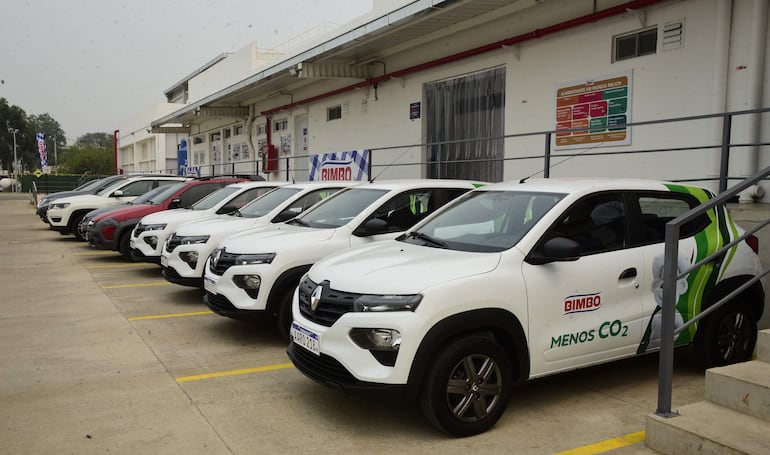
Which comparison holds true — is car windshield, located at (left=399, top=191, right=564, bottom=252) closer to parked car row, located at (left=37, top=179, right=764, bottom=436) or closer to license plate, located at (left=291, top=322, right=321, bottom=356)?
parked car row, located at (left=37, top=179, right=764, bottom=436)

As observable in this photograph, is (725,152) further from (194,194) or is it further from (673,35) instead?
(194,194)

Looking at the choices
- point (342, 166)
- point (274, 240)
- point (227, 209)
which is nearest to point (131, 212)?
point (227, 209)

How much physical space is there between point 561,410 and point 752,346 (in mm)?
2159

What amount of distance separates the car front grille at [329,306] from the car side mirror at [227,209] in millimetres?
6090

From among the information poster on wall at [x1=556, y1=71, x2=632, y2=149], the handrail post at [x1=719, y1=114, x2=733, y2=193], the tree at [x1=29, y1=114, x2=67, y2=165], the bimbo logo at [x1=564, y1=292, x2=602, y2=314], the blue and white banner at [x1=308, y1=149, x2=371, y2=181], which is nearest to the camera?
the bimbo logo at [x1=564, y1=292, x2=602, y2=314]

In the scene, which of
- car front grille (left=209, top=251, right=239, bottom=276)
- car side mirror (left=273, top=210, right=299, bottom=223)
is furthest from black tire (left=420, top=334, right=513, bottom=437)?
car side mirror (left=273, top=210, right=299, bottom=223)

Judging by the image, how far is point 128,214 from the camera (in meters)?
11.8

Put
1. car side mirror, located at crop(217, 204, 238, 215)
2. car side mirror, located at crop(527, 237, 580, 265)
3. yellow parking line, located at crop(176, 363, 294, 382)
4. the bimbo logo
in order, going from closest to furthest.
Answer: car side mirror, located at crop(527, 237, 580, 265) → the bimbo logo → yellow parking line, located at crop(176, 363, 294, 382) → car side mirror, located at crop(217, 204, 238, 215)

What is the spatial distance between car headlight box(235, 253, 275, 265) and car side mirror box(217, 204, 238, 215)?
4187 mm

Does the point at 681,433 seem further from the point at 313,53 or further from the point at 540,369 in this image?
the point at 313,53

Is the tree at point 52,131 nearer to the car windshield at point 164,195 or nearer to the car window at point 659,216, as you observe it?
the car windshield at point 164,195

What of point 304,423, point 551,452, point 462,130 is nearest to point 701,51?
point 462,130

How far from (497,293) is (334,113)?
15.1 m

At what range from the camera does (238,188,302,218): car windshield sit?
29.2 feet
